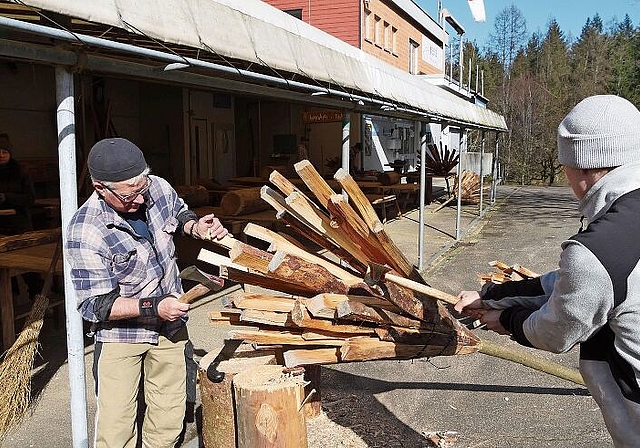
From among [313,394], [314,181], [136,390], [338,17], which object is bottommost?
[313,394]

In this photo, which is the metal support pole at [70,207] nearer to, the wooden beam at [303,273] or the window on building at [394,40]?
the wooden beam at [303,273]

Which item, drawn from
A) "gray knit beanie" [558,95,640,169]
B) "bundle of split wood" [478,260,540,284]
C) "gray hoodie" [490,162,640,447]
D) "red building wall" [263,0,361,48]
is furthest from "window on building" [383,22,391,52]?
"gray hoodie" [490,162,640,447]

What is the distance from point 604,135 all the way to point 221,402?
110 inches

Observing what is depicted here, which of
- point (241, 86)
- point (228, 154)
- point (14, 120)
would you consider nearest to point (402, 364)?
point (241, 86)

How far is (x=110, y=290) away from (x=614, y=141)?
2.38 metres

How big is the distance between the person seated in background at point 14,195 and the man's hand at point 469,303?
6.02 metres

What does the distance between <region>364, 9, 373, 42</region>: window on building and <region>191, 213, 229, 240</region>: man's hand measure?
822 inches

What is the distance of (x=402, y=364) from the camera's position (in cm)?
583

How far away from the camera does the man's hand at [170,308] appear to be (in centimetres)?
304

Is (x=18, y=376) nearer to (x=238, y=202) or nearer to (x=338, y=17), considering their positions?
(x=238, y=202)

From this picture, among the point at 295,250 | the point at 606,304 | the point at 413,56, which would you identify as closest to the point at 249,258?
the point at 295,250

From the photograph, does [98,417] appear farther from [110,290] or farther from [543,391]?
[543,391]

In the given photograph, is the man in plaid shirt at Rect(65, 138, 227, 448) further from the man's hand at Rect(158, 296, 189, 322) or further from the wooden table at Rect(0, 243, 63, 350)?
the wooden table at Rect(0, 243, 63, 350)

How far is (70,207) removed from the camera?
3.25 meters
